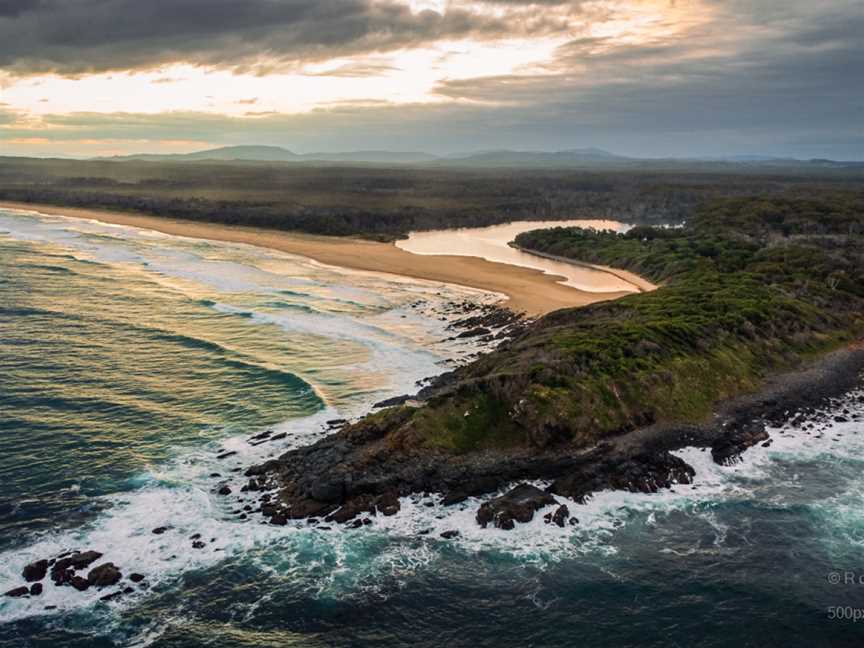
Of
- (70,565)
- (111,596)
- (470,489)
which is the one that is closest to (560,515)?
(470,489)

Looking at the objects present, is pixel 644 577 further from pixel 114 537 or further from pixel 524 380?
pixel 114 537

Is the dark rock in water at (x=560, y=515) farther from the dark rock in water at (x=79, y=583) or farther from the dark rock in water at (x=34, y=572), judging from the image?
the dark rock in water at (x=34, y=572)

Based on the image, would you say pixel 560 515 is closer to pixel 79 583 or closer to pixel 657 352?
pixel 657 352

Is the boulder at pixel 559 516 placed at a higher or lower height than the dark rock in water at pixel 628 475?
lower

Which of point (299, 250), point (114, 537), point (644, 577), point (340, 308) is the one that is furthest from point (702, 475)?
point (299, 250)

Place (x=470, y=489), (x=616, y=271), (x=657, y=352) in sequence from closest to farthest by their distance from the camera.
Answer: (x=470, y=489) → (x=657, y=352) → (x=616, y=271)

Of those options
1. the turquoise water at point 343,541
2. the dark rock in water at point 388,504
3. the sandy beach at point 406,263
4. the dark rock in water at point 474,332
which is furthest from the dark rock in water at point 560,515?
the sandy beach at point 406,263
